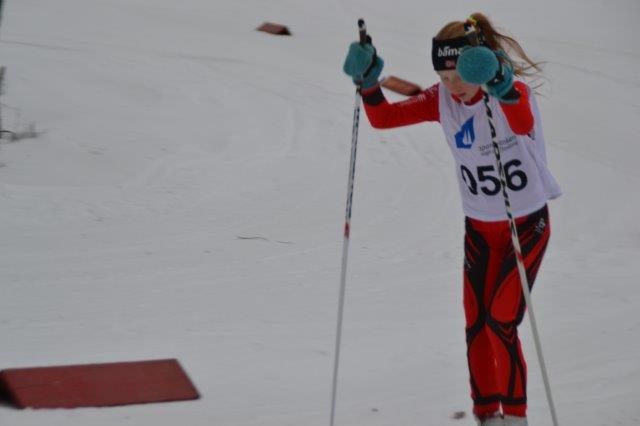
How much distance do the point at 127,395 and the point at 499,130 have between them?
162 centimetres

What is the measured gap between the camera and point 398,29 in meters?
10.8

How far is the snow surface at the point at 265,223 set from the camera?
4156 millimetres

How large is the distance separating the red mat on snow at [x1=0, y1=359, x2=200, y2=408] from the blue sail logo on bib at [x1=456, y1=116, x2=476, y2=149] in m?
1.37

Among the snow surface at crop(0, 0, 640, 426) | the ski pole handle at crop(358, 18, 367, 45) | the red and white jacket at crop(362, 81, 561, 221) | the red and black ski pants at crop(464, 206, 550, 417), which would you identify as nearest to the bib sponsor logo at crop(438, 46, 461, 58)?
the red and white jacket at crop(362, 81, 561, 221)

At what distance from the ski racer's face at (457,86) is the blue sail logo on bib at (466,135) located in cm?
8

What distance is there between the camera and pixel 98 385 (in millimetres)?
3736

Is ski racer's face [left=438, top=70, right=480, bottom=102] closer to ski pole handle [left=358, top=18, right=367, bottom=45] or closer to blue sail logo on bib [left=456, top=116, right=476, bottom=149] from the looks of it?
blue sail logo on bib [left=456, top=116, right=476, bottom=149]

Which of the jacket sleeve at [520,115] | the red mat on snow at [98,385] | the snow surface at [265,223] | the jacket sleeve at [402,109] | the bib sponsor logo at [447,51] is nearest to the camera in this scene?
the jacket sleeve at [520,115]

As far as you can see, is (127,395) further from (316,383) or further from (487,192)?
(487,192)

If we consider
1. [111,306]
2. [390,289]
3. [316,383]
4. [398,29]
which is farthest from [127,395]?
[398,29]

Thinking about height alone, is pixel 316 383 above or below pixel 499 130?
below

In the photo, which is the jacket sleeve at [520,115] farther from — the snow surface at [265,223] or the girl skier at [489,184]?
the snow surface at [265,223]

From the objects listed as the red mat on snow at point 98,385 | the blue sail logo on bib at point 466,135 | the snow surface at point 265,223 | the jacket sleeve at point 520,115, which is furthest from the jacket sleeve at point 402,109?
the red mat on snow at point 98,385

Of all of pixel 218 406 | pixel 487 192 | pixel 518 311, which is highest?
pixel 487 192
